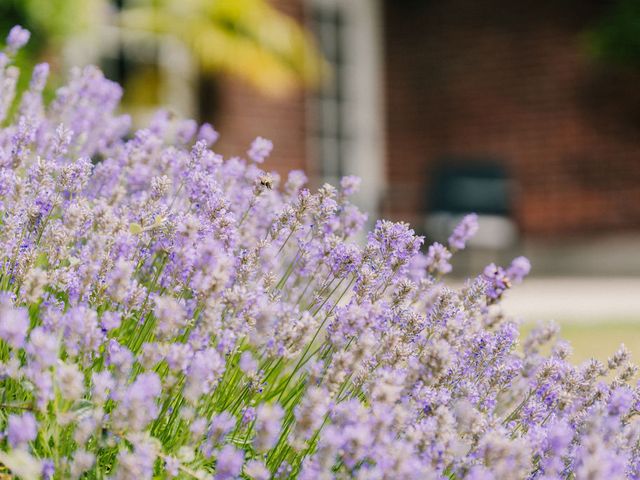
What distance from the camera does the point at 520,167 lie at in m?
11.7

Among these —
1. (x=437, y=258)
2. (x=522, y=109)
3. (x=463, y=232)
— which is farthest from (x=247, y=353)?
(x=522, y=109)

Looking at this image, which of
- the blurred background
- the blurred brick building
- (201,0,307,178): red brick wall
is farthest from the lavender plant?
the blurred brick building

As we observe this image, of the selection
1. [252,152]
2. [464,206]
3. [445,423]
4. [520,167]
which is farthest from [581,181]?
[445,423]

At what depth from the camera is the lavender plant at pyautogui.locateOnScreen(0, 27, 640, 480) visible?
1380mm

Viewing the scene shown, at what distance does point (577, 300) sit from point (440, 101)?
13.5 feet

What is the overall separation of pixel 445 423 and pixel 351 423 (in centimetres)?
14

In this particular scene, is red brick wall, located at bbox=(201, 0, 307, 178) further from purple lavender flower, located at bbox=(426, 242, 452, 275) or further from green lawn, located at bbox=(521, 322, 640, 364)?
purple lavender flower, located at bbox=(426, 242, 452, 275)

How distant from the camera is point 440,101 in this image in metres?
12.2

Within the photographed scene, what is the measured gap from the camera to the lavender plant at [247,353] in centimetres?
138

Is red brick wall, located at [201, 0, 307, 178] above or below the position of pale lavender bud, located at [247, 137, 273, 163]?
above

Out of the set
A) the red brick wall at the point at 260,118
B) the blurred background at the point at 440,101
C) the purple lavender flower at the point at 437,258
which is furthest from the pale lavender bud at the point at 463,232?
the red brick wall at the point at 260,118

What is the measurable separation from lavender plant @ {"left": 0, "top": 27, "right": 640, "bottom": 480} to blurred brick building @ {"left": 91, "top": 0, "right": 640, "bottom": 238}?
28.5 ft

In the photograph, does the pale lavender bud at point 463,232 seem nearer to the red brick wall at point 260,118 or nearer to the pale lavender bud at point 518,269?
the pale lavender bud at point 518,269

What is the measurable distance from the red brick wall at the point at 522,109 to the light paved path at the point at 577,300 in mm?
997
